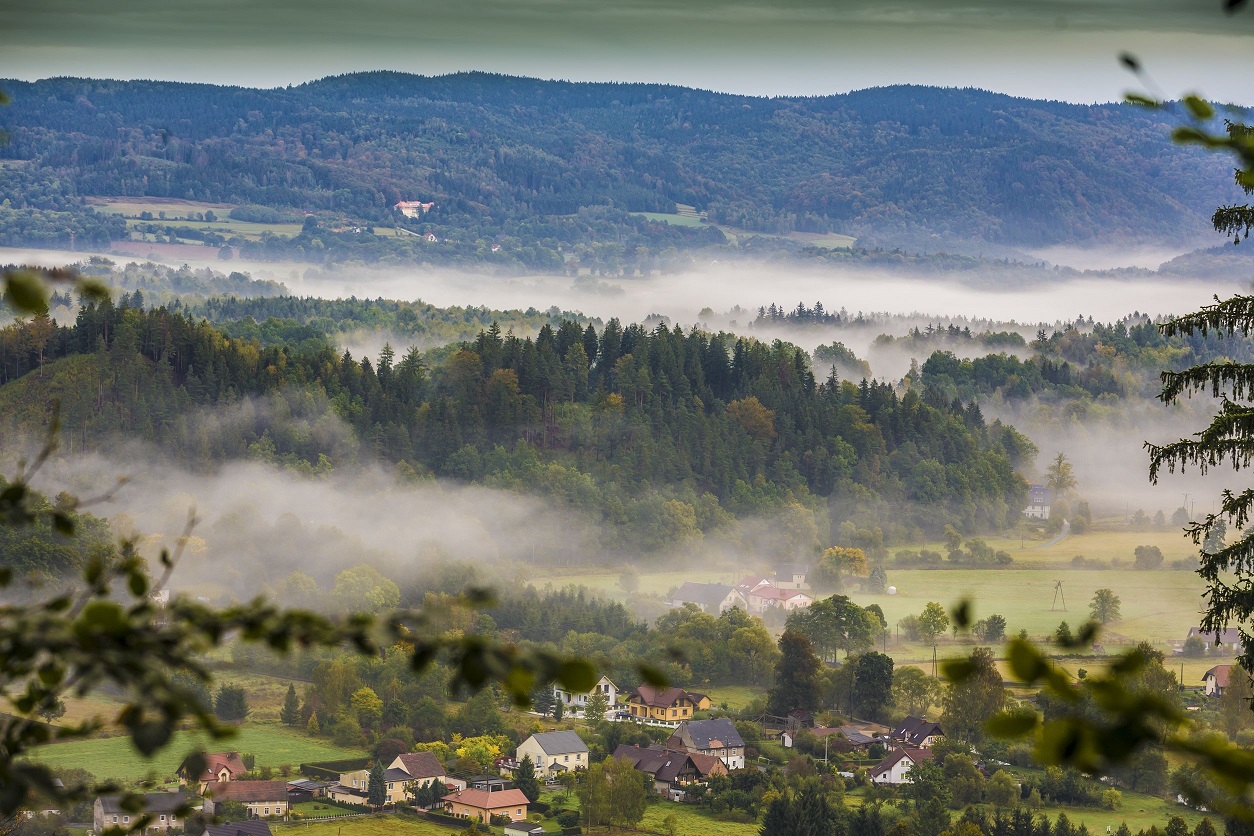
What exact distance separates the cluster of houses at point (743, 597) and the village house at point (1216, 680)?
17474mm

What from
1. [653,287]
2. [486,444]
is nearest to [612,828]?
[486,444]

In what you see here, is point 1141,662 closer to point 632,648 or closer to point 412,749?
point 412,749

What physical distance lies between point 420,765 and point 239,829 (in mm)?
7938

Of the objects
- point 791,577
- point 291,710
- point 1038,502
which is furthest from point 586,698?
point 1038,502

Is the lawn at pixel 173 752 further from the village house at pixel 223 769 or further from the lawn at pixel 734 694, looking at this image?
the lawn at pixel 734 694

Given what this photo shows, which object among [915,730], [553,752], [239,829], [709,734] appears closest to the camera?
[239,829]

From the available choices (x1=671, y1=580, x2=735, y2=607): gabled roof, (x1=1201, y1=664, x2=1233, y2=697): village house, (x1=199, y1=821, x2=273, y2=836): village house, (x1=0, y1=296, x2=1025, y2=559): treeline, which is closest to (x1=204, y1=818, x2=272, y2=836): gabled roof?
(x1=199, y1=821, x2=273, y2=836): village house

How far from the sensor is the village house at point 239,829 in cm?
3353

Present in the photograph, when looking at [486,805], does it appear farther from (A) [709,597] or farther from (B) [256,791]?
(A) [709,597]

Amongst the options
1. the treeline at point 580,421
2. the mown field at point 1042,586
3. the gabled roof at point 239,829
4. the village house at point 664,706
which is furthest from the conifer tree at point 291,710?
the treeline at point 580,421

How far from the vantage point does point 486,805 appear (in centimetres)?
3816

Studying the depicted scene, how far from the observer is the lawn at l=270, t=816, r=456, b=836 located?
36312 millimetres

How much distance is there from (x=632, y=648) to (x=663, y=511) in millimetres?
20822

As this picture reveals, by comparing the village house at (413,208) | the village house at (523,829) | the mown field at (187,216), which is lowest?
the village house at (523,829)
